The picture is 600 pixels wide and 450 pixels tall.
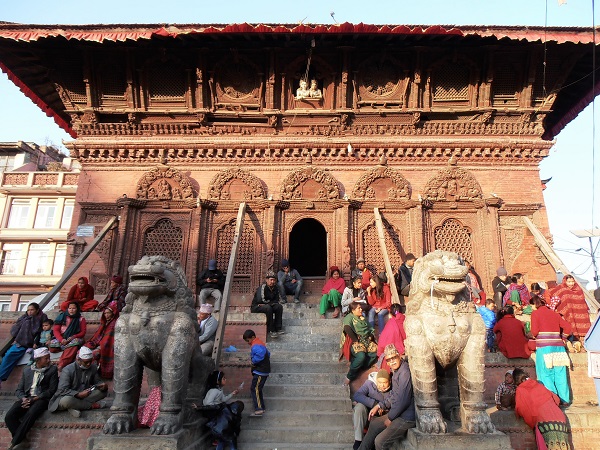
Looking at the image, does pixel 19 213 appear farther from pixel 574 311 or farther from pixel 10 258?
pixel 574 311

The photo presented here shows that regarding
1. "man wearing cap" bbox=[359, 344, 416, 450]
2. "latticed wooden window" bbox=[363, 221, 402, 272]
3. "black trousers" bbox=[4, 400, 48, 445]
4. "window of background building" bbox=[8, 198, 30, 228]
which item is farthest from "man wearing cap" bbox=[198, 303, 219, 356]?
"window of background building" bbox=[8, 198, 30, 228]

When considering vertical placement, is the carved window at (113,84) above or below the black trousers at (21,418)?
above

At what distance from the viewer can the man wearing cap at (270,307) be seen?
780 cm

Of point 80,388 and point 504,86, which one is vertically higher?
point 504,86

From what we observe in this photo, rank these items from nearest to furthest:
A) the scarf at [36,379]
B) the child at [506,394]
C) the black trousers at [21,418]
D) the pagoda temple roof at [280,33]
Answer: the black trousers at [21,418]
the scarf at [36,379]
the child at [506,394]
the pagoda temple roof at [280,33]

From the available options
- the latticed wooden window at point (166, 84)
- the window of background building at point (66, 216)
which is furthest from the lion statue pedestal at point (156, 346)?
the window of background building at point (66, 216)

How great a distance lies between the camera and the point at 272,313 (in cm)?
786

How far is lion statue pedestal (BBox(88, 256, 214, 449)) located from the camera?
419cm

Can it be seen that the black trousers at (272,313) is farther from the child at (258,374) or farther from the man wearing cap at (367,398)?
the man wearing cap at (367,398)

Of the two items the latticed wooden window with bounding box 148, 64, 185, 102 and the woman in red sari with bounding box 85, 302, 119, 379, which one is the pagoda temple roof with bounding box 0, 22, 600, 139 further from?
the woman in red sari with bounding box 85, 302, 119, 379

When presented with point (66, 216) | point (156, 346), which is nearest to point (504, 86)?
point (156, 346)

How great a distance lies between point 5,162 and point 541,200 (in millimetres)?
36512

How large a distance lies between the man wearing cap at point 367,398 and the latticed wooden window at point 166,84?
384 inches

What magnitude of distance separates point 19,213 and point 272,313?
28.9 m
